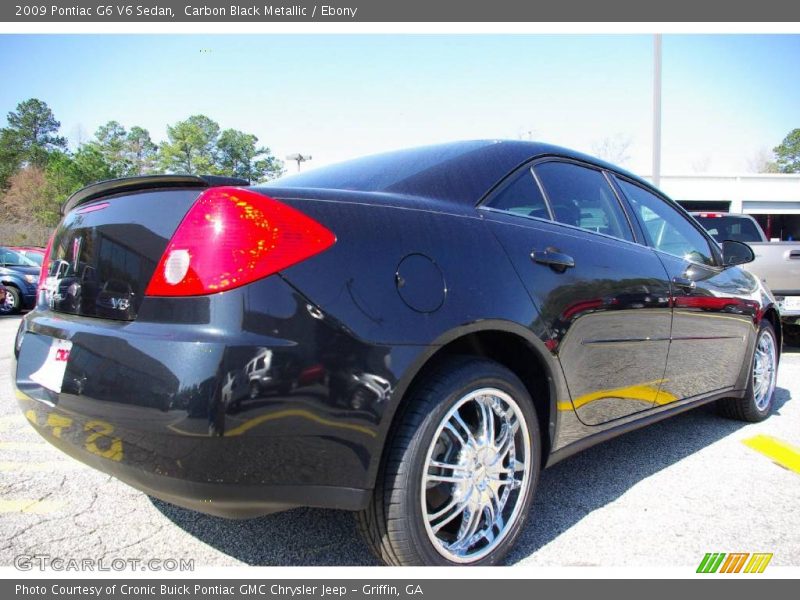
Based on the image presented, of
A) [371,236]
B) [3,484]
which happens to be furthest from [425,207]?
[3,484]

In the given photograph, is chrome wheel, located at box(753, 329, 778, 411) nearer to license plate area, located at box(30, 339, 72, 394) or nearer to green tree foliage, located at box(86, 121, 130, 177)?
license plate area, located at box(30, 339, 72, 394)

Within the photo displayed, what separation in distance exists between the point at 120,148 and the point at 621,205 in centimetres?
6473

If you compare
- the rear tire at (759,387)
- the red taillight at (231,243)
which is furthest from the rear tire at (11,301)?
the rear tire at (759,387)

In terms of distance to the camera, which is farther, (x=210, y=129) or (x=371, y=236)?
(x=210, y=129)

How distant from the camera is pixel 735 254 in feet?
11.2

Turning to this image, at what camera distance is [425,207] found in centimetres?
175

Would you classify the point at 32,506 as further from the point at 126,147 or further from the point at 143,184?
the point at 126,147

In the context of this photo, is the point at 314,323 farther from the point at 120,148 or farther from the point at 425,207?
the point at 120,148

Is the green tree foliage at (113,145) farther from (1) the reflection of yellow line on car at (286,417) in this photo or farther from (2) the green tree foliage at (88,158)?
(1) the reflection of yellow line on car at (286,417)

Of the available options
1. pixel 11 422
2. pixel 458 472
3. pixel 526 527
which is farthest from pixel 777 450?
pixel 11 422

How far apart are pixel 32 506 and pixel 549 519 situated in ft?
7.03

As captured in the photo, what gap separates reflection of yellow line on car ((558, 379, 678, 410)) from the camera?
211cm

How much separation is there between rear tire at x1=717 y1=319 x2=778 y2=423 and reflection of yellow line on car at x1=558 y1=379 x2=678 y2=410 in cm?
119

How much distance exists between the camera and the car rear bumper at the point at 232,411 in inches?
50.6
